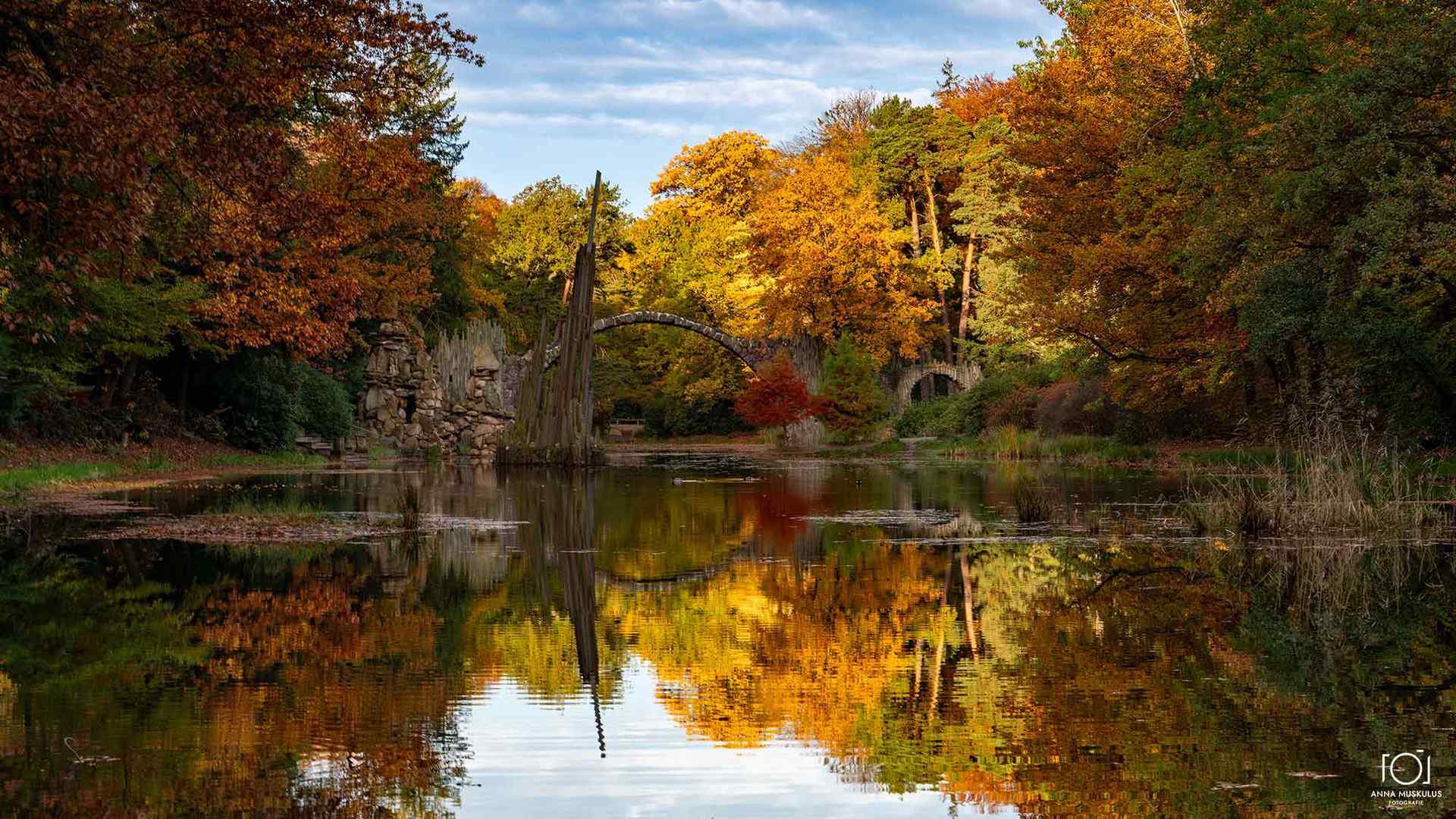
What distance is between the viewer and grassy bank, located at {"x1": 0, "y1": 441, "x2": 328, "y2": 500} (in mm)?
22300

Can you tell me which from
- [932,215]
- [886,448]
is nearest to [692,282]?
[932,215]

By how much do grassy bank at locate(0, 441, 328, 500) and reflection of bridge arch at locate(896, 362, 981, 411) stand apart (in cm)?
2789

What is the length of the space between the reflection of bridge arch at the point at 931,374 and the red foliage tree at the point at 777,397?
417 inches

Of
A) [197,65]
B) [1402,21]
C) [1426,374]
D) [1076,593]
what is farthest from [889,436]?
[1076,593]

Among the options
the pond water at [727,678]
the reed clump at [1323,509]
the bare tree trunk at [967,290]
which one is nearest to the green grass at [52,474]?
the pond water at [727,678]

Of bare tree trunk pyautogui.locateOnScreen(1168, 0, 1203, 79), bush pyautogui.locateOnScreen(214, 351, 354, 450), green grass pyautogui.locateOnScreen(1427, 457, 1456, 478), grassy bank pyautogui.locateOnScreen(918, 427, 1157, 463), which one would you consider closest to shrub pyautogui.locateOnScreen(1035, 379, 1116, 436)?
grassy bank pyautogui.locateOnScreen(918, 427, 1157, 463)

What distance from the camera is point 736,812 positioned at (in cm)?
466

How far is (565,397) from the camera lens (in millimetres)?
32438

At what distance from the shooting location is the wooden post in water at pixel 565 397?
31.9 metres

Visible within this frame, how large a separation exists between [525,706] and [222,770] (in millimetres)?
1710

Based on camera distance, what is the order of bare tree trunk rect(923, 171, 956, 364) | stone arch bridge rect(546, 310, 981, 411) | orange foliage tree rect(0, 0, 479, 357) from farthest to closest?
1. bare tree trunk rect(923, 171, 956, 364)
2. stone arch bridge rect(546, 310, 981, 411)
3. orange foliage tree rect(0, 0, 479, 357)

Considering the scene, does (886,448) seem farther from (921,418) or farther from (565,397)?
(565,397)

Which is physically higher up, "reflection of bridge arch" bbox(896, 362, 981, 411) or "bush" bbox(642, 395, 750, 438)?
"reflection of bridge arch" bbox(896, 362, 981, 411)

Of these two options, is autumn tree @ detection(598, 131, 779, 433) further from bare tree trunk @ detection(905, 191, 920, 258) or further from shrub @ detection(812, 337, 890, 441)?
shrub @ detection(812, 337, 890, 441)
